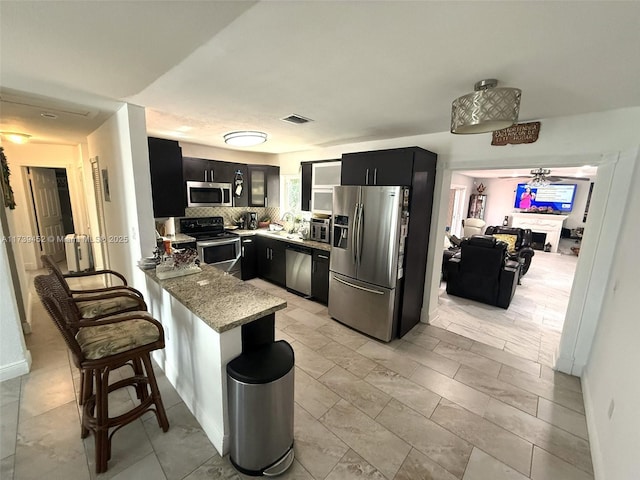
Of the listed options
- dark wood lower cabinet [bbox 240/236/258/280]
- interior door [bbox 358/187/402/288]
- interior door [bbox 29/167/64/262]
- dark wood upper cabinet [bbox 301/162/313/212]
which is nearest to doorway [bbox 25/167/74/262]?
interior door [bbox 29/167/64/262]

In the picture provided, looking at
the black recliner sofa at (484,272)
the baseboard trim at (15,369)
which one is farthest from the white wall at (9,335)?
the black recliner sofa at (484,272)

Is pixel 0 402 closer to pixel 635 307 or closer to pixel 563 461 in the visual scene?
pixel 563 461

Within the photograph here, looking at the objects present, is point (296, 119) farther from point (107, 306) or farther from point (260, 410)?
point (260, 410)

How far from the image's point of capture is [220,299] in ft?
5.80

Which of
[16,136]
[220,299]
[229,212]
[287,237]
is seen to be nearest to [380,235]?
[220,299]

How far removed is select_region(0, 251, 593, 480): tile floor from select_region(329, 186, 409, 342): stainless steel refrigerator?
0.35 m

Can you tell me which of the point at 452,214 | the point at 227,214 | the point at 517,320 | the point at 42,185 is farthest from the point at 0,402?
the point at 452,214

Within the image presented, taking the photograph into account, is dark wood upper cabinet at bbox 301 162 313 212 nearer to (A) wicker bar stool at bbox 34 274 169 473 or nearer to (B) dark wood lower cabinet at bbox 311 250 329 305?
(B) dark wood lower cabinet at bbox 311 250 329 305

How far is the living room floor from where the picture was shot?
121 inches

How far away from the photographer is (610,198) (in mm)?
2238

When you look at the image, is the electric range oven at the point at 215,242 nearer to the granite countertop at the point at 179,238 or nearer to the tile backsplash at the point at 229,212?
the granite countertop at the point at 179,238

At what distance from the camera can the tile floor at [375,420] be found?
164 cm

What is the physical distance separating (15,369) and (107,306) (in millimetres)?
1222

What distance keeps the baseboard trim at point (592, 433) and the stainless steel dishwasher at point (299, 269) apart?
10.2 ft
